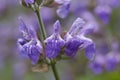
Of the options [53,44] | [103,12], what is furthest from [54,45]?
[103,12]

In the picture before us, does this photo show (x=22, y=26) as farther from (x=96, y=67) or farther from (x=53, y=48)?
(x=96, y=67)

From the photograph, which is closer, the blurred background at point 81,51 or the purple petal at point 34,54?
the purple petal at point 34,54

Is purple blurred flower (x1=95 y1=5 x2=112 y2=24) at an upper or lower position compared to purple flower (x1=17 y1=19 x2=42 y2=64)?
lower

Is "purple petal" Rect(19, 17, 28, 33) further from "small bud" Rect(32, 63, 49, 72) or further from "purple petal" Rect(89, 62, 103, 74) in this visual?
"purple petal" Rect(89, 62, 103, 74)

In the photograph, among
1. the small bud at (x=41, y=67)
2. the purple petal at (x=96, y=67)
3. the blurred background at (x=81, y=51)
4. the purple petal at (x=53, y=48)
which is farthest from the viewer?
the blurred background at (x=81, y=51)

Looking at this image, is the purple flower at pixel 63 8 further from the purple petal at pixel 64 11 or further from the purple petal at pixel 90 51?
the purple petal at pixel 90 51

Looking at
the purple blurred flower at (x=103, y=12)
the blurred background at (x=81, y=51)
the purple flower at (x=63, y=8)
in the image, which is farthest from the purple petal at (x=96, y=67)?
the purple flower at (x=63, y=8)

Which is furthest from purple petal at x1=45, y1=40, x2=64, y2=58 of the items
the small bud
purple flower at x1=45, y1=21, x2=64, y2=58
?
the small bud
